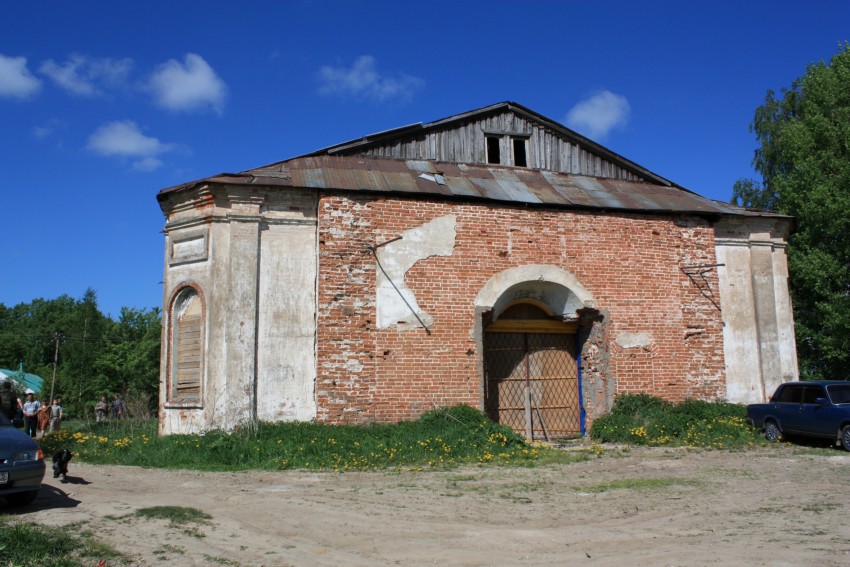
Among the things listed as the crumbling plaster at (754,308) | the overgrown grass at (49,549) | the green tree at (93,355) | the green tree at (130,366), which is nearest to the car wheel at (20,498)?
the overgrown grass at (49,549)

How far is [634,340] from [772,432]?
3.08 metres

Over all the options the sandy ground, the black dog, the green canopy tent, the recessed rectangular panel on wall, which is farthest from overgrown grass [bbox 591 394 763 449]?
the green canopy tent

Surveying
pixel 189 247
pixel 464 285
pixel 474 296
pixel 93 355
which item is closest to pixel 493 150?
pixel 464 285

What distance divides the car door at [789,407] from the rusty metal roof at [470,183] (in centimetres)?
400

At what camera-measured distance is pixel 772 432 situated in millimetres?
12898

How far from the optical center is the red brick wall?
12.2 m

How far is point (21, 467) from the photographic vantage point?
6.95 m

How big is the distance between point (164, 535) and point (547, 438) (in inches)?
367

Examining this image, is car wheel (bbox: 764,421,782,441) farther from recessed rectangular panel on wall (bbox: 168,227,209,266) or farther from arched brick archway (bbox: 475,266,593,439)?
recessed rectangular panel on wall (bbox: 168,227,209,266)

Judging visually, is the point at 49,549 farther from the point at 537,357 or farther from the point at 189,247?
the point at 537,357

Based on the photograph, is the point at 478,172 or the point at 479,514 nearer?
the point at 479,514

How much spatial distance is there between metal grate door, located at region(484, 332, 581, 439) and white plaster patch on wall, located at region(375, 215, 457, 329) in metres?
2.31

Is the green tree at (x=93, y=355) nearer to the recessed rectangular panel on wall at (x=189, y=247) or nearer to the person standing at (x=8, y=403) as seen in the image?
the person standing at (x=8, y=403)

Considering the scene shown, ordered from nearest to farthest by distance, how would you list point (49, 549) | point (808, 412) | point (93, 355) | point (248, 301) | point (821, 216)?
point (49, 549)
point (248, 301)
point (808, 412)
point (821, 216)
point (93, 355)
